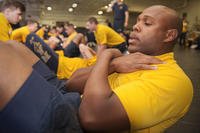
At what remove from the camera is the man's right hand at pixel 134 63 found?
5.64 ft

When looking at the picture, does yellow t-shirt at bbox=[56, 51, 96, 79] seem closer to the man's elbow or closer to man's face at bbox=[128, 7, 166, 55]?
man's face at bbox=[128, 7, 166, 55]

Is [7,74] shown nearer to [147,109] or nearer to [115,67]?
[147,109]

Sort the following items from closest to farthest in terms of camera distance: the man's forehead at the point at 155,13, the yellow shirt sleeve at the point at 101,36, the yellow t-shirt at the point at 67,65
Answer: the man's forehead at the point at 155,13 < the yellow t-shirt at the point at 67,65 < the yellow shirt sleeve at the point at 101,36

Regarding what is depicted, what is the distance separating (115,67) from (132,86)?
0.91ft

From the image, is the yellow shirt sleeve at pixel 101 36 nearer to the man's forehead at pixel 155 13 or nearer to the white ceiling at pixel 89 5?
the man's forehead at pixel 155 13

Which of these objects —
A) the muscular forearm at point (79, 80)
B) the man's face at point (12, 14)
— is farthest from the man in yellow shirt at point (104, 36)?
the muscular forearm at point (79, 80)

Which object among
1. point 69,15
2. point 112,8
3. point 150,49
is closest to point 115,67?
point 150,49

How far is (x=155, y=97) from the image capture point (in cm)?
150

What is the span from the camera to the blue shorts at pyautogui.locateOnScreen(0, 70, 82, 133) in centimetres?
116

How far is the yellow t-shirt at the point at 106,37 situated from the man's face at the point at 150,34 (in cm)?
522

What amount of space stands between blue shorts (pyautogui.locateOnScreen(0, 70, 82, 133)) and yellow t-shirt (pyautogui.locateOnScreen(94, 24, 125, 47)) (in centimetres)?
588

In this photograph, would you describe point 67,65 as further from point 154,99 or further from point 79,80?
point 154,99

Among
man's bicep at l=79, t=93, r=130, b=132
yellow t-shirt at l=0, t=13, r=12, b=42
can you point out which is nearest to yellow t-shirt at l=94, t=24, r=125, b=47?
yellow t-shirt at l=0, t=13, r=12, b=42

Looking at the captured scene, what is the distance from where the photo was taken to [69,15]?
2352 centimetres
